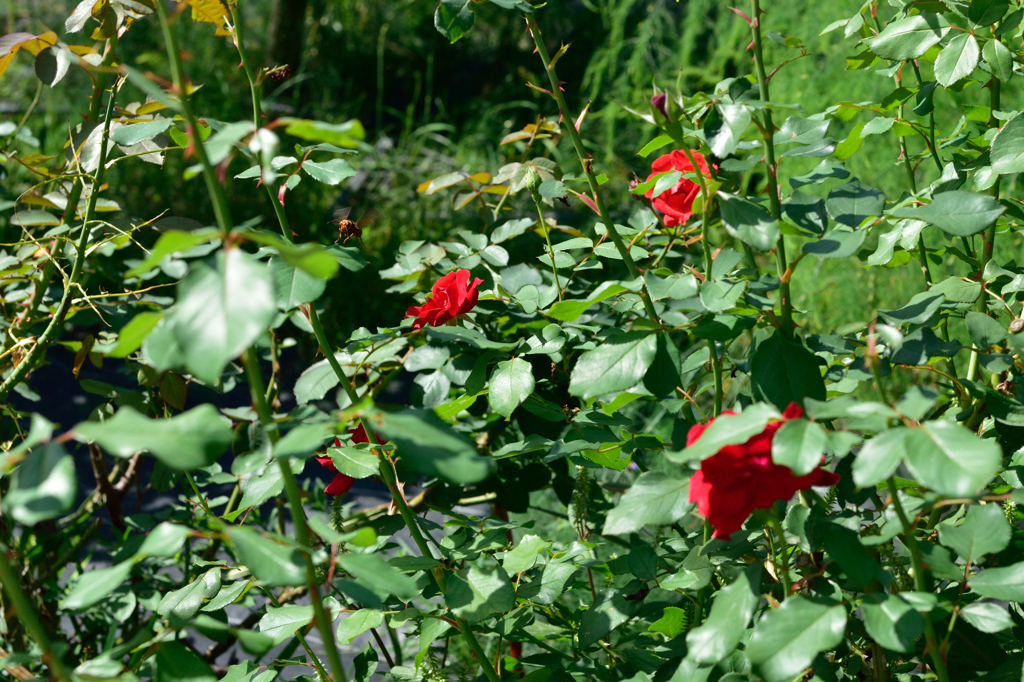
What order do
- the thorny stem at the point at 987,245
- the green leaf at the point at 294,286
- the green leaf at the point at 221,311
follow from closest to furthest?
the green leaf at the point at 221,311
the green leaf at the point at 294,286
the thorny stem at the point at 987,245

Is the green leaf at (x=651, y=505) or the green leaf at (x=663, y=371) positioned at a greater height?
the green leaf at (x=663, y=371)

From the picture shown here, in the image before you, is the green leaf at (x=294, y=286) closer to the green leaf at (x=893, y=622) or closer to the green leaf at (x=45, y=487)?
the green leaf at (x=45, y=487)

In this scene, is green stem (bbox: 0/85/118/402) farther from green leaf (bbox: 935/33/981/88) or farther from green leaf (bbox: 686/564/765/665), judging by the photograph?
green leaf (bbox: 935/33/981/88)

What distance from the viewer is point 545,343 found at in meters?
0.70

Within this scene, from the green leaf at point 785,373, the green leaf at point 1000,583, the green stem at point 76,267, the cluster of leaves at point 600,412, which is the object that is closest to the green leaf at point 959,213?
the cluster of leaves at point 600,412

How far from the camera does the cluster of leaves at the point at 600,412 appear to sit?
0.38 meters

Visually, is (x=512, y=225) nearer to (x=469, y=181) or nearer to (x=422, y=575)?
(x=469, y=181)

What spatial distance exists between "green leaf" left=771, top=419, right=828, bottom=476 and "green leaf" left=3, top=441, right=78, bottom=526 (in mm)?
332

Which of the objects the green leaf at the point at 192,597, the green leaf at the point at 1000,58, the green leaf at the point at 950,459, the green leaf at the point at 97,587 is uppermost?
the green leaf at the point at 1000,58

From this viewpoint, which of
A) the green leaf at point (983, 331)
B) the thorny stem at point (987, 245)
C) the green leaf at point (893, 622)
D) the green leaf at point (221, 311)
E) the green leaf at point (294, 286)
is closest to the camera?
the green leaf at point (221, 311)

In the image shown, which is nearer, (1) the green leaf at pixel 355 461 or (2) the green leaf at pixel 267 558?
(2) the green leaf at pixel 267 558

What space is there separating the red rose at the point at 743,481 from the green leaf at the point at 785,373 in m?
0.05

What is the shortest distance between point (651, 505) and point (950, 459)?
0.19 meters

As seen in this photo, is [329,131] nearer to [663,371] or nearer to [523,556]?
[663,371]
